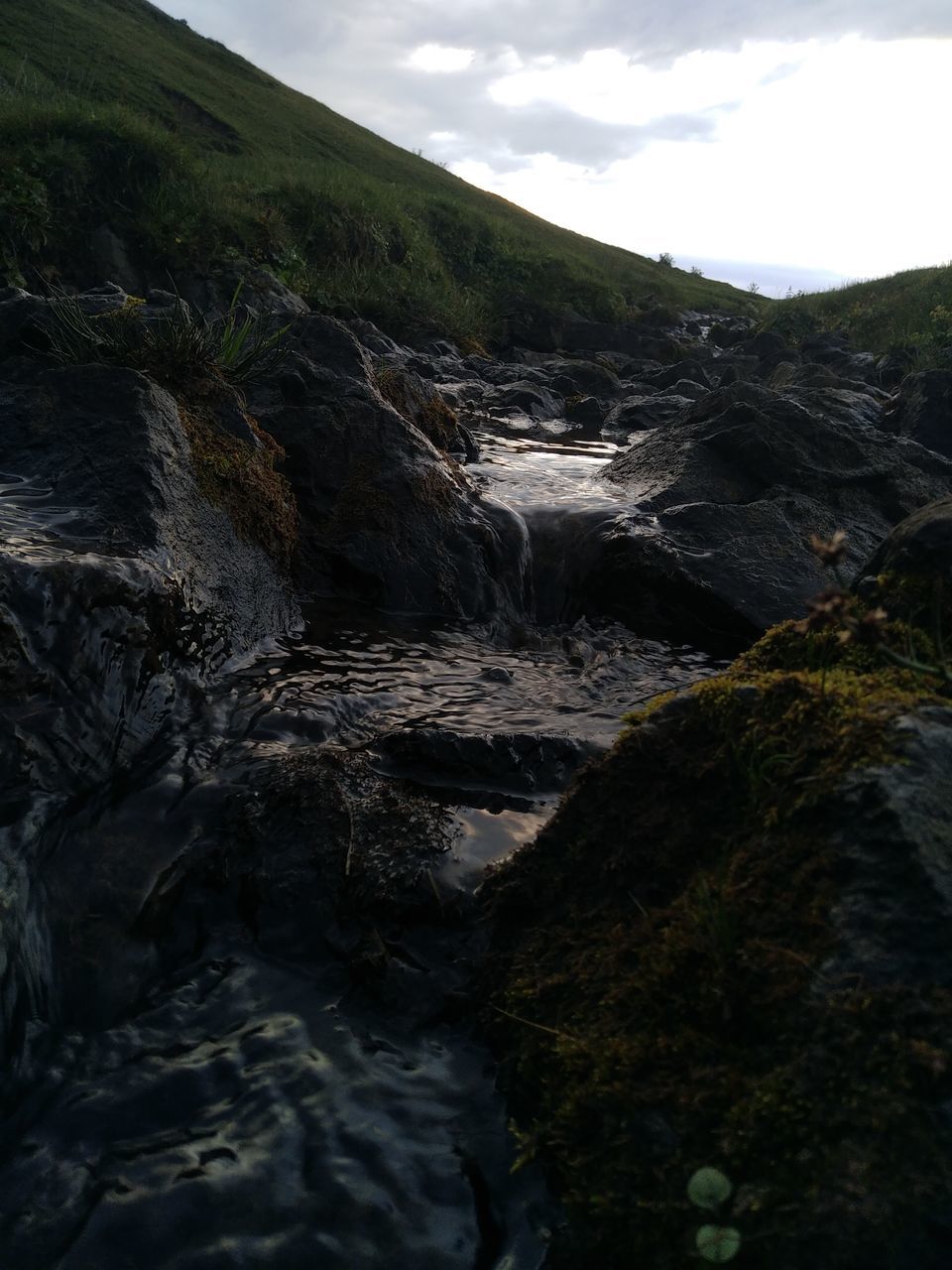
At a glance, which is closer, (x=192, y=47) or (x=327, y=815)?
(x=327, y=815)

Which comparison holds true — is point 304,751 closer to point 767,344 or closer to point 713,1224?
point 713,1224

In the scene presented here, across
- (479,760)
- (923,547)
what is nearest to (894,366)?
(923,547)

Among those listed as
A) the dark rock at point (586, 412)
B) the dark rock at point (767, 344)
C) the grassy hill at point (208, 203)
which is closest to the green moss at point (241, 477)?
the grassy hill at point (208, 203)

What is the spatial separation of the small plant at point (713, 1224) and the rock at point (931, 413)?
13322 mm

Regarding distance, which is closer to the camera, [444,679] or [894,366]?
[444,679]

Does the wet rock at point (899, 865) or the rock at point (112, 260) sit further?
the rock at point (112, 260)

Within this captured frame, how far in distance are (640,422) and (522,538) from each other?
9565 millimetres

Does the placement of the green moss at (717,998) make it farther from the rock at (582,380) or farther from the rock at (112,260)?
the rock at (582,380)

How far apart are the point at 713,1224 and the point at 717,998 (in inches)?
17.5

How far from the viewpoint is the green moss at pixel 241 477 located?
5609 millimetres

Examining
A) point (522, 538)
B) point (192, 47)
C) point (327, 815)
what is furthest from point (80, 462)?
point (192, 47)

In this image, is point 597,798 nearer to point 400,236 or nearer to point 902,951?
point 902,951

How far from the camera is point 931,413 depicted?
44.2 feet

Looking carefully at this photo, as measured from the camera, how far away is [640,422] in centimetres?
1622
